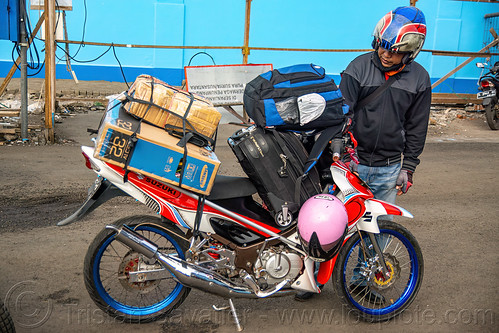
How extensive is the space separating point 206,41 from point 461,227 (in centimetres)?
1012

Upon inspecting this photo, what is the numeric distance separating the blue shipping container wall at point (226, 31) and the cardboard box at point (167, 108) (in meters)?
10.9

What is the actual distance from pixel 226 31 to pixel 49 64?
6703mm

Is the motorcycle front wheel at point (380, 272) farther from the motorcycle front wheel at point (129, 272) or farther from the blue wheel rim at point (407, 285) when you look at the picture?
the motorcycle front wheel at point (129, 272)

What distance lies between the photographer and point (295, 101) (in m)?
3.49

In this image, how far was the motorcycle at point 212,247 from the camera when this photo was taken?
3523mm

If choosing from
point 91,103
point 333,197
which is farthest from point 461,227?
point 91,103

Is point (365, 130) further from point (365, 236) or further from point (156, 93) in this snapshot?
point (156, 93)

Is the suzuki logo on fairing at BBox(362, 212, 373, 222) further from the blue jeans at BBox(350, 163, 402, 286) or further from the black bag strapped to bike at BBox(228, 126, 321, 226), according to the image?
the black bag strapped to bike at BBox(228, 126, 321, 226)

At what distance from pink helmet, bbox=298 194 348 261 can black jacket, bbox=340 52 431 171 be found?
26.7 inches

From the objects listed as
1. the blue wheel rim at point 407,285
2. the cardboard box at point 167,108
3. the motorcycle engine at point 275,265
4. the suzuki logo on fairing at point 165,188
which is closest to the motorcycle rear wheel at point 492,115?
the blue wheel rim at point 407,285

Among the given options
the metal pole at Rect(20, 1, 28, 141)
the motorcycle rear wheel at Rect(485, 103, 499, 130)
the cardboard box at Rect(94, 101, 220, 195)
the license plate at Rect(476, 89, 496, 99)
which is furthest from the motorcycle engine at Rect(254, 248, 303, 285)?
the motorcycle rear wheel at Rect(485, 103, 499, 130)

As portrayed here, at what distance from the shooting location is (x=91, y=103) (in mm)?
13375

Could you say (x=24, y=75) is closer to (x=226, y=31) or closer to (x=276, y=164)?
(x=276, y=164)

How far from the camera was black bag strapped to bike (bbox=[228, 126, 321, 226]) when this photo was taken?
354 cm
